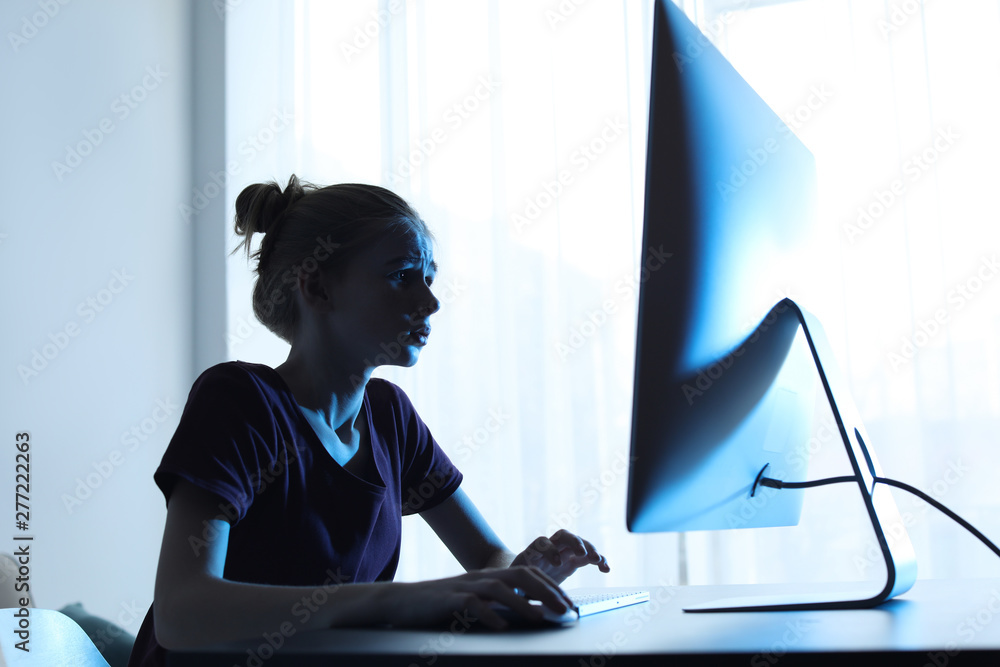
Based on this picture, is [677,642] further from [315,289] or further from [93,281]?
[93,281]

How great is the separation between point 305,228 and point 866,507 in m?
0.83

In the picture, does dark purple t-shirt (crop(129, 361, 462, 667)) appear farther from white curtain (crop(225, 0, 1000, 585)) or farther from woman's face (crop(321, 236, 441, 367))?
white curtain (crop(225, 0, 1000, 585))

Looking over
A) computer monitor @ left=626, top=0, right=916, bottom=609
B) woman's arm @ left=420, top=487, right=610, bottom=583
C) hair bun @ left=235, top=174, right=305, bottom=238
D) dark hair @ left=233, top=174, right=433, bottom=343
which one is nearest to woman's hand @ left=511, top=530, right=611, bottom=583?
woman's arm @ left=420, top=487, right=610, bottom=583

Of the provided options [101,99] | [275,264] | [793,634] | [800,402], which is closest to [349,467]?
[275,264]

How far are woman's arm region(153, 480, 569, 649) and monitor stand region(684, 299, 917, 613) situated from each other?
0.22 m

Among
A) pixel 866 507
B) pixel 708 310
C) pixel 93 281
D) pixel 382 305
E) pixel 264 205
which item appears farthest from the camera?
pixel 93 281

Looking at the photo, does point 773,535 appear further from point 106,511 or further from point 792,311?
point 106,511

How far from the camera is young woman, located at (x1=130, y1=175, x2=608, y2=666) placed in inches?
28.1

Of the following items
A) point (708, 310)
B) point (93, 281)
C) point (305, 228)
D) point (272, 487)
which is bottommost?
point (272, 487)

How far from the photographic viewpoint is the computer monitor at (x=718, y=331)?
641 mm

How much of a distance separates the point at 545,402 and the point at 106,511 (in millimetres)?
1234

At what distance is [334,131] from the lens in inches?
109

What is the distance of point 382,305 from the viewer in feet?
3.87

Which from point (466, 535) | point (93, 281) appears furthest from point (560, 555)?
point (93, 281)
